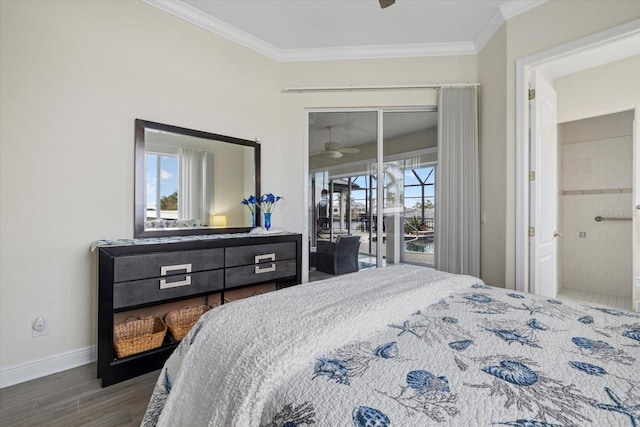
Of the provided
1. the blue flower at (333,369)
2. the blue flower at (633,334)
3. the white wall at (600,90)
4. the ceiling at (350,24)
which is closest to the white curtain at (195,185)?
the ceiling at (350,24)

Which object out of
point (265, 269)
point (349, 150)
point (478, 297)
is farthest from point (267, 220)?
point (478, 297)

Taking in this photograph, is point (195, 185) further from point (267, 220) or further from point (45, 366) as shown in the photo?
point (45, 366)

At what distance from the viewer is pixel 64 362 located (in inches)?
82.2

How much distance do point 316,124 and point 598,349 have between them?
2954 mm

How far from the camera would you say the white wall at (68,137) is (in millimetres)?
1922

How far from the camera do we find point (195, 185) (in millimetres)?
2686

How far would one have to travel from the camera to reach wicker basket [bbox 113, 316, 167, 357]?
1971mm

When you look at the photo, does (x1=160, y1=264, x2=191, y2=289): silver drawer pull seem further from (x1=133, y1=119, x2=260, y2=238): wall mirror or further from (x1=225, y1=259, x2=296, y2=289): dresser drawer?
(x1=133, y1=119, x2=260, y2=238): wall mirror

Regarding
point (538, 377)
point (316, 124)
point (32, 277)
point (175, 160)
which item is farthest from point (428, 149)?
point (32, 277)

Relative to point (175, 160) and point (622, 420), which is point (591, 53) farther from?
point (175, 160)

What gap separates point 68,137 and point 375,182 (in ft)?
8.68

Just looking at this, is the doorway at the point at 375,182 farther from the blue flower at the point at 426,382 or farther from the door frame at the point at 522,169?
the blue flower at the point at 426,382

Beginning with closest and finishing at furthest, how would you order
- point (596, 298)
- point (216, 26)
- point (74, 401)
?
point (74, 401)
point (216, 26)
point (596, 298)

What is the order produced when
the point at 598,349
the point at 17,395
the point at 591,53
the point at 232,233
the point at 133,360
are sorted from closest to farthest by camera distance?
the point at 598,349 < the point at 17,395 < the point at 133,360 < the point at 591,53 < the point at 232,233
